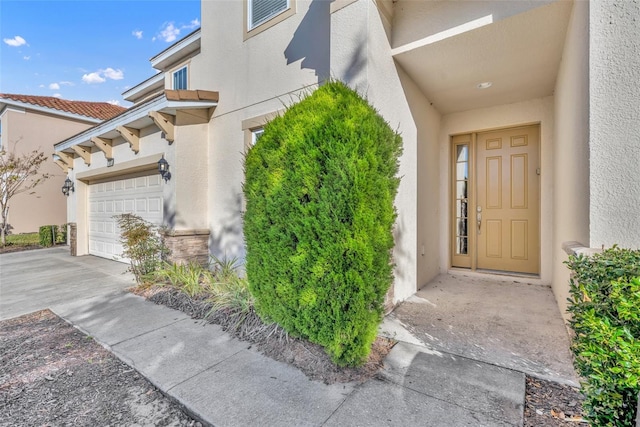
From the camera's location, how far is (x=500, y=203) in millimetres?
5594

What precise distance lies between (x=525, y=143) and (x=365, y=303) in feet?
16.5

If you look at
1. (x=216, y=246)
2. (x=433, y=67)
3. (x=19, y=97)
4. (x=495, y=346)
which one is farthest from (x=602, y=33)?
(x=19, y=97)

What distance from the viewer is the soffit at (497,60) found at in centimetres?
327

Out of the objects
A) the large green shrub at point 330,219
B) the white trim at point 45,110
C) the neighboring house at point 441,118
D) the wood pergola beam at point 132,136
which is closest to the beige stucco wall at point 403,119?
the neighboring house at point 441,118

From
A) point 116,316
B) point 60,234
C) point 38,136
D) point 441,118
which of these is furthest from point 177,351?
point 38,136

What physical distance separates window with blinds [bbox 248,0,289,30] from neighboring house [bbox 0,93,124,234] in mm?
12520

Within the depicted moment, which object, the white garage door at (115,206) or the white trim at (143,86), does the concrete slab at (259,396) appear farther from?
the white trim at (143,86)

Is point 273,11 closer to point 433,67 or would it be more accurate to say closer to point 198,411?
point 433,67

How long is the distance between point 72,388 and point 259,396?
5.48 ft

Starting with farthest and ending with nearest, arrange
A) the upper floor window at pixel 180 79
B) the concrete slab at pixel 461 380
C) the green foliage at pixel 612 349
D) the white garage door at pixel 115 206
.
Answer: the upper floor window at pixel 180 79 < the white garage door at pixel 115 206 < the concrete slab at pixel 461 380 < the green foliage at pixel 612 349

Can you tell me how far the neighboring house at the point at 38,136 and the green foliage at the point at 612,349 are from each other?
57.9 ft

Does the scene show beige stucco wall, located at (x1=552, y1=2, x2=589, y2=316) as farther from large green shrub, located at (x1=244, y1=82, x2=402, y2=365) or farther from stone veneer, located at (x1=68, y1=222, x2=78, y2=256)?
stone veneer, located at (x1=68, y1=222, x2=78, y2=256)

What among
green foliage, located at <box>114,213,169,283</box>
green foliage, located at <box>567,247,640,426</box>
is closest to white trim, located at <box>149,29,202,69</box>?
green foliage, located at <box>114,213,169,283</box>

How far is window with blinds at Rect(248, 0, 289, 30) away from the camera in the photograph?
5.11m
